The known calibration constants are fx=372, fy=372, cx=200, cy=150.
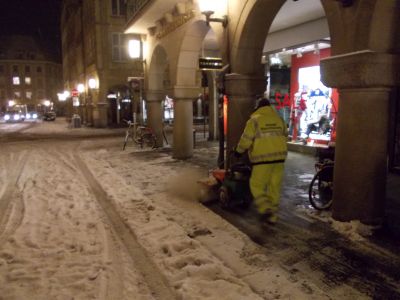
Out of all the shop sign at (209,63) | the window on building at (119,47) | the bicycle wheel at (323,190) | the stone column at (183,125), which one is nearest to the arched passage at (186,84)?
the stone column at (183,125)

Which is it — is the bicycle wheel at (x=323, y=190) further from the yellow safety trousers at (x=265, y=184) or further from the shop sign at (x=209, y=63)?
the shop sign at (x=209, y=63)

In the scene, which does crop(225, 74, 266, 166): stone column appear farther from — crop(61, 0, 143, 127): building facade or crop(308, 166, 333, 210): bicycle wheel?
crop(61, 0, 143, 127): building facade

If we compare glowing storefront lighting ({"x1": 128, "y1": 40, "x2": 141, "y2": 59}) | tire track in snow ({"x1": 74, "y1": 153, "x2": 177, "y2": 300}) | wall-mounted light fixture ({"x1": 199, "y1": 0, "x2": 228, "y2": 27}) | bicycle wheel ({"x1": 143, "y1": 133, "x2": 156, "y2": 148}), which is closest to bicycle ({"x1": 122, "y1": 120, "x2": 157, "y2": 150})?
bicycle wheel ({"x1": 143, "y1": 133, "x2": 156, "y2": 148})

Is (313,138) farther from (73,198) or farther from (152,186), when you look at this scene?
(73,198)

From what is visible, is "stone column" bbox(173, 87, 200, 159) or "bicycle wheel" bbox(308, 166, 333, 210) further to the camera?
"stone column" bbox(173, 87, 200, 159)

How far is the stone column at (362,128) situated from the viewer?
186 inches

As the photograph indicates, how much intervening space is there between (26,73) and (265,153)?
83907mm

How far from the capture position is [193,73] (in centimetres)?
1182

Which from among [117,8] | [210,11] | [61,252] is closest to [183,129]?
[210,11]

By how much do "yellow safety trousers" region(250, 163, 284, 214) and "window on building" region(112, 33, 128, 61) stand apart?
91.4 ft

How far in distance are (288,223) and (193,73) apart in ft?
23.8

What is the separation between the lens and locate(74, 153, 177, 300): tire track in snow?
377cm

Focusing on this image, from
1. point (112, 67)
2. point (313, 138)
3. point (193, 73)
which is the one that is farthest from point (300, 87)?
point (112, 67)

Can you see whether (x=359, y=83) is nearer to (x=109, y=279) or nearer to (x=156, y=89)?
(x=109, y=279)
